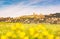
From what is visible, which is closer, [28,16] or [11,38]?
[11,38]

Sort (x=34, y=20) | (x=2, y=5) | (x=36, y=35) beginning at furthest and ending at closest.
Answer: (x=2, y=5) → (x=34, y=20) → (x=36, y=35)

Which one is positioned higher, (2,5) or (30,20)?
(2,5)

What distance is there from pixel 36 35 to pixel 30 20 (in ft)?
2.59

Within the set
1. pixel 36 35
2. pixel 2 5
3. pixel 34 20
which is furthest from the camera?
pixel 2 5

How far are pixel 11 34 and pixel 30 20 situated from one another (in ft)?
2.49

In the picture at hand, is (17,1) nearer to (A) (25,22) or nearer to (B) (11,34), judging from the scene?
(A) (25,22)

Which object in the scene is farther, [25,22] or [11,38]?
[25,22]

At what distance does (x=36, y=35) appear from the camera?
3.29 ft

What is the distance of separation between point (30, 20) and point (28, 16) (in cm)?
8

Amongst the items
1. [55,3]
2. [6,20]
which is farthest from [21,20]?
[55,3]

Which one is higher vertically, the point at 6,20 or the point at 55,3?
the point at 55,3

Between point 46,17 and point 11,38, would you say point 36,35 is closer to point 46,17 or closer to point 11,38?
point 11,38

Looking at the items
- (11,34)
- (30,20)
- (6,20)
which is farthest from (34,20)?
(11,34)

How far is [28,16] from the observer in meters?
1.85
